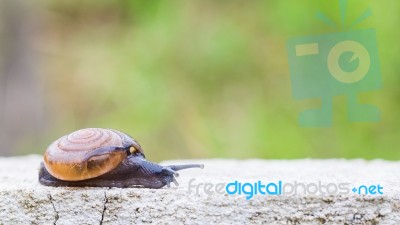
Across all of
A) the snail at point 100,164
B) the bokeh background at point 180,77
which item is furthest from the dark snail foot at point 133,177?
the bokeh background at point 180,77

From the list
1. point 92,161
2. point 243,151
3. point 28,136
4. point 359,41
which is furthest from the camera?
point 28,136

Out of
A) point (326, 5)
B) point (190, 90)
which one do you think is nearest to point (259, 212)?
point (326, 5)

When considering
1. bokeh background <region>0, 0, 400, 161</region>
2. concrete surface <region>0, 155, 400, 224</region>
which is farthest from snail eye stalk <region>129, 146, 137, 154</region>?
bokeh background <region>0, 0, 400, 161</region>

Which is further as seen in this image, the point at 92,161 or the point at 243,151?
the point at 243,151

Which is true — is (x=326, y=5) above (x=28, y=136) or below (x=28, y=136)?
above

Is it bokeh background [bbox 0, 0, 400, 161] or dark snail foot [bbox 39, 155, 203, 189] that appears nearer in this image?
dark snail foot [bbox 39, 155, 203, 189]

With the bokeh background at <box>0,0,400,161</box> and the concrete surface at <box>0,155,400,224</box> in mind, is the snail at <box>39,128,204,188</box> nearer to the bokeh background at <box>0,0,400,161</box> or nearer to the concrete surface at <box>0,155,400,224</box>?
the concrete surface at <box>0,155,400,224</box>

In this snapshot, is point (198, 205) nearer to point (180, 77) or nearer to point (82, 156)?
point (82, 156)

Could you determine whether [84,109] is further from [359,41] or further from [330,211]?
[330,211]

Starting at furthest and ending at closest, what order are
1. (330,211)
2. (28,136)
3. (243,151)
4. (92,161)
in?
(28,136)
(243,151)
(92,161)
(330,211)
